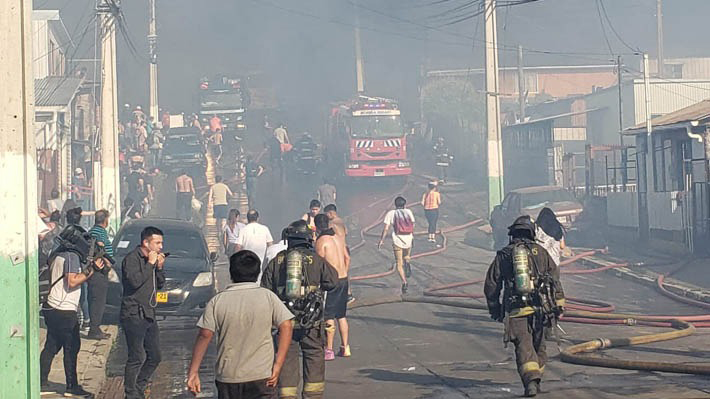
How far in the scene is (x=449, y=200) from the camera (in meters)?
37.0

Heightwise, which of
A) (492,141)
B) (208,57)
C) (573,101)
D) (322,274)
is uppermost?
(208,57)

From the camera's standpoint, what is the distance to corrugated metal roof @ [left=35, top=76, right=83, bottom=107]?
96.9ft

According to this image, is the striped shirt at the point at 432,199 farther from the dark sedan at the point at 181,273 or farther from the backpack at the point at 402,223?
the dark sedan at the point at 181,273

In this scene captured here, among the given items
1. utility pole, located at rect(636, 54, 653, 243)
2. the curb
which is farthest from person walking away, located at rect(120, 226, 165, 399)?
utility pole, located at rect(636, 54, 653, 243)

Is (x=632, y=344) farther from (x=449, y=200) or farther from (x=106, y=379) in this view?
(x=449, y=200)

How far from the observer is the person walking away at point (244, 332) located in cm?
622

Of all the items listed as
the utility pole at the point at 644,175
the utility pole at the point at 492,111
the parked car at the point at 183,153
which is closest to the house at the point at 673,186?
the utility pole at the point at 644,175

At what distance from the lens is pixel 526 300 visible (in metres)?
9.20

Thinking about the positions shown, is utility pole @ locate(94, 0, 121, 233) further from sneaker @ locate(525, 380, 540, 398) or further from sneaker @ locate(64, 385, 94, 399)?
sneaker @ locate(525, 380, 540, 398)

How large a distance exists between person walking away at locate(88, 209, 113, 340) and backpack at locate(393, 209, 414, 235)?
6591 millimetres

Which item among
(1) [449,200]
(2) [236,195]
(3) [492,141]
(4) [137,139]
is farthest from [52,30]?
(3) [492,141]

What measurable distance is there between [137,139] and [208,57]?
27.6 m

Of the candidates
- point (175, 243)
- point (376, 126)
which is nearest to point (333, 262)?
point (175, 243)

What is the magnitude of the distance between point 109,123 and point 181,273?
32.9ft
